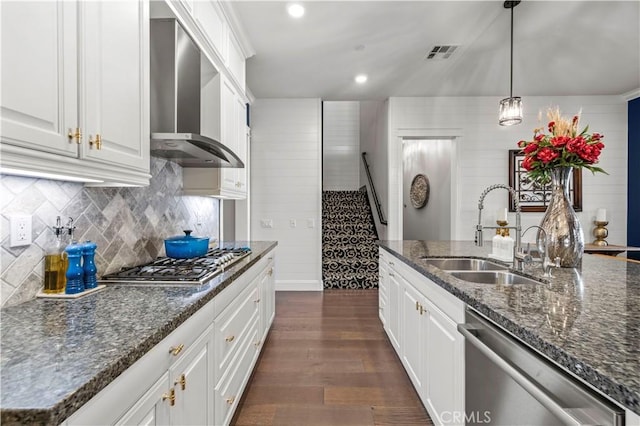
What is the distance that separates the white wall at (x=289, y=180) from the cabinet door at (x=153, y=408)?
157 inches

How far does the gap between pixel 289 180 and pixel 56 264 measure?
3.87m

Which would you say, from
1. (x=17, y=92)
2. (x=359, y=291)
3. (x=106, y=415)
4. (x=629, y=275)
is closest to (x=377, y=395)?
(x=629, y=275)

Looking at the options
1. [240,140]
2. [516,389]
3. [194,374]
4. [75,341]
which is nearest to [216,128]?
[240,140]

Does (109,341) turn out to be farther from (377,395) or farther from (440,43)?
(440,43)

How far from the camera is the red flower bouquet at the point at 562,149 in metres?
1.74

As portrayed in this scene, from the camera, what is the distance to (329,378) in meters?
2.40

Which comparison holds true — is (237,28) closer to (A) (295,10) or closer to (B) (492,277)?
(A) (295,10)

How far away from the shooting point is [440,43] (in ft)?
10.9

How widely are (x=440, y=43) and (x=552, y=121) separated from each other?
1.90 meters

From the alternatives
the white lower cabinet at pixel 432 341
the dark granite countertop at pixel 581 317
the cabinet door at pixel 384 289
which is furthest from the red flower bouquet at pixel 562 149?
the cabinet door at pixel 384 289

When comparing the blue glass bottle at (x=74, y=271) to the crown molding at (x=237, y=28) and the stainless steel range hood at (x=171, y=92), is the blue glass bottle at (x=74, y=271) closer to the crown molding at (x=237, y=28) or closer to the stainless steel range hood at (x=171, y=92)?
the stainless steel range hood at (x=171, y=92)

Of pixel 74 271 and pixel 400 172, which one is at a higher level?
pixel 400 172

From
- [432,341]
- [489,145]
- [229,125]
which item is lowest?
[432,341]

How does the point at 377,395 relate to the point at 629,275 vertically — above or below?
below
